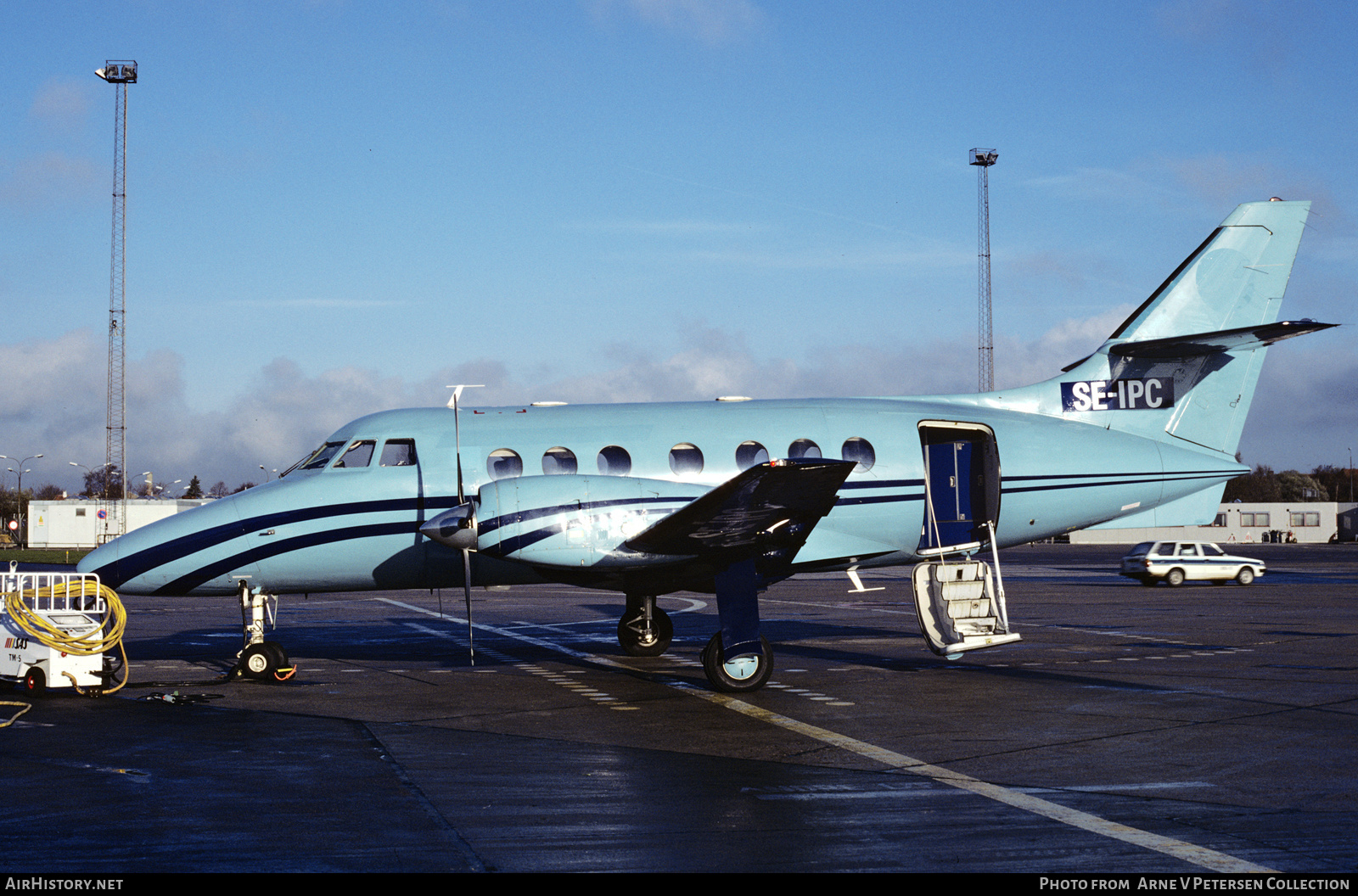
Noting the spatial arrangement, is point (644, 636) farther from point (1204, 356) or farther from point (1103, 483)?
point (1204, 356)

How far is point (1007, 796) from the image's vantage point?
333 inches

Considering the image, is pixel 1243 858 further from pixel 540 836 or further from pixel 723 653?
pixel 723 653

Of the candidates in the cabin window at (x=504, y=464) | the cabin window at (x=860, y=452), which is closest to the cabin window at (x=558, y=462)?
the cabin window at (x=504, y=464)

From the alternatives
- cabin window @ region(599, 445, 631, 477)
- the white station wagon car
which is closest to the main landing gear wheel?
cabin window @ region(599, 445, 631, 477)

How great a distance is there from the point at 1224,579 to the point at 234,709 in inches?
1376

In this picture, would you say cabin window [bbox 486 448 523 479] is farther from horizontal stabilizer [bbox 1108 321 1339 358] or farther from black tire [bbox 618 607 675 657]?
horizontal stabilizer [bbox 1108 321 1339 358]

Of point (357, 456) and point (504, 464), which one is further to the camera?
point (357, 456)

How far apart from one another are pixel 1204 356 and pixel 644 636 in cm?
1014

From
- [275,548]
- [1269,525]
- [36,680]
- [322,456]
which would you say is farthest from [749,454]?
[1269,525]

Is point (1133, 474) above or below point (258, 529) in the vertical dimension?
above

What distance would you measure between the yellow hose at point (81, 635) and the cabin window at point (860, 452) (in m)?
10.1

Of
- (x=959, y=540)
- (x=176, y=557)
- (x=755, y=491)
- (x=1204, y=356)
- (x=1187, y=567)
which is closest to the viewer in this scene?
(x=755, y=491)

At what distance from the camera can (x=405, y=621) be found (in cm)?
2714

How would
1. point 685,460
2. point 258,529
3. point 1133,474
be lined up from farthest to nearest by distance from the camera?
point 1133,474 → point 685,460 → point 258,529
